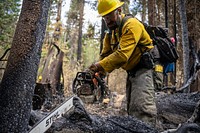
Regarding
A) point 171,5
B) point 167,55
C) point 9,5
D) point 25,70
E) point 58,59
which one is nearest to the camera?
point 25,70

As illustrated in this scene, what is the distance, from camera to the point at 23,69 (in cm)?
232

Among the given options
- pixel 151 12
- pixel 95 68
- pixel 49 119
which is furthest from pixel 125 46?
pixel 151 12

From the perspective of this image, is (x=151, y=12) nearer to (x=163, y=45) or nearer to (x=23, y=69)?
(x=163, y=45)

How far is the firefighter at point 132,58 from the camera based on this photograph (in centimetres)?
301

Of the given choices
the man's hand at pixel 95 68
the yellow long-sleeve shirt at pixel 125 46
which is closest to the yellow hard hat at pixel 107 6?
the yellow long-sleeve shirt at pixel 125 46

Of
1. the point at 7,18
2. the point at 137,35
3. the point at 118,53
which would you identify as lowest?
the point at 118,53

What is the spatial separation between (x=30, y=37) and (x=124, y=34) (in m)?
1.14

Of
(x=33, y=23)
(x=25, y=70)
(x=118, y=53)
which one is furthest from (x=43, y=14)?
(x=118, y=53)

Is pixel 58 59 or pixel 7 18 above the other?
pixel 7 18

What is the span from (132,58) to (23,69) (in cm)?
158

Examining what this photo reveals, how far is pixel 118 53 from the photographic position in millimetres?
2984

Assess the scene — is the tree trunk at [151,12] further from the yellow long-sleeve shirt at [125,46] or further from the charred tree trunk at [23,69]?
the charred tree trunk at [23,69]

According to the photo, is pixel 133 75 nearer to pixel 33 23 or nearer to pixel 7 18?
pixel 33 23

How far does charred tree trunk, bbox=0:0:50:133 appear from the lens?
2252 mm
